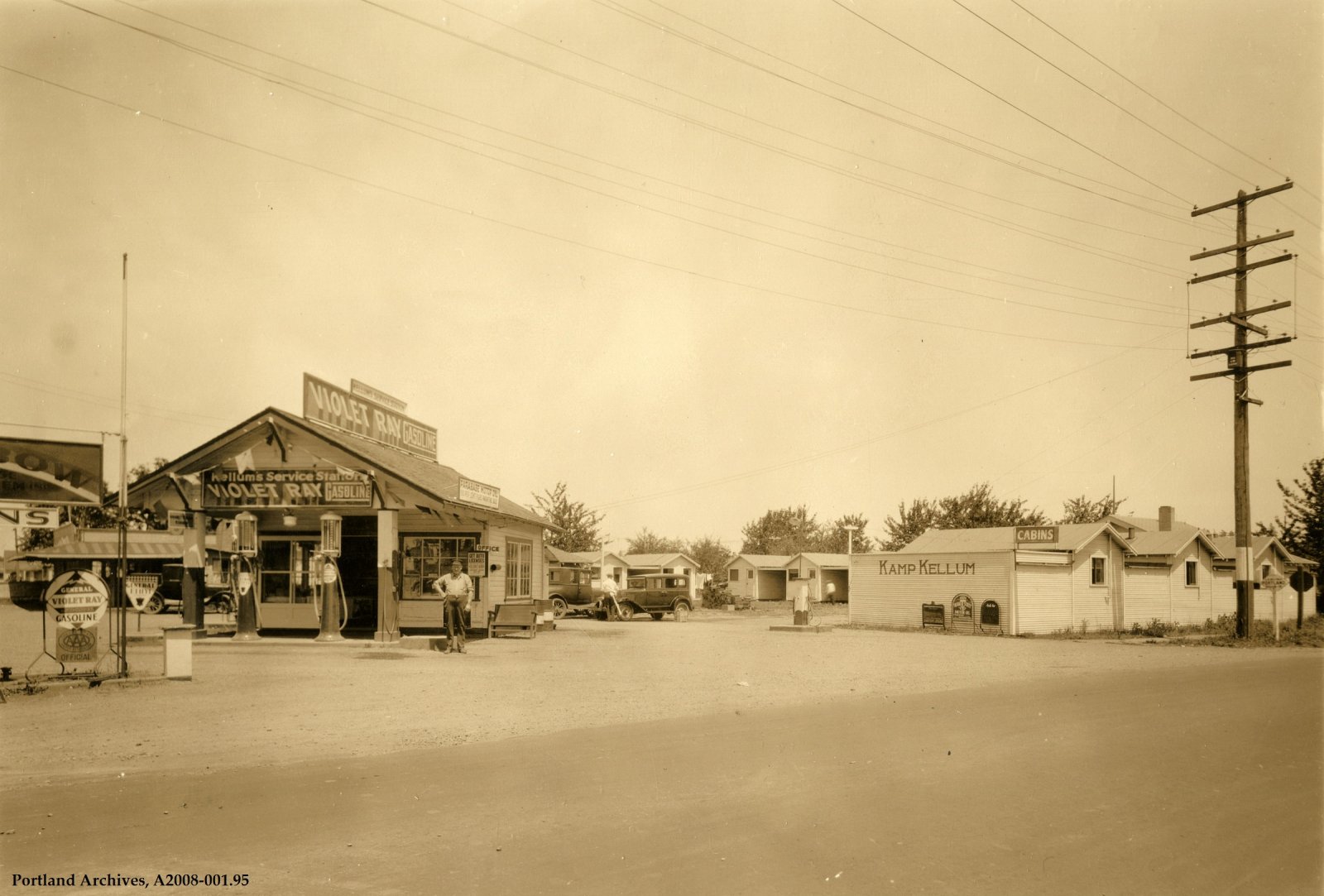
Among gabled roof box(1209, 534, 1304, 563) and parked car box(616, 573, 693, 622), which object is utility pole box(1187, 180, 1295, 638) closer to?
gabled roof box(1209, 534, 1304, 563)

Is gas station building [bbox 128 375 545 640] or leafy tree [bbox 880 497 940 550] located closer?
gas station building [bbox 128 375 545 640]

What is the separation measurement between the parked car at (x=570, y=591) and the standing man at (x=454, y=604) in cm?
1948

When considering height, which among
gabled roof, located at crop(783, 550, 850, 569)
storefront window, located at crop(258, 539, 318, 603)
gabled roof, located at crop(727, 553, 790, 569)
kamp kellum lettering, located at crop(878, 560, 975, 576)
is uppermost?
storefront window, located at crop(258, 539, 318, 603)

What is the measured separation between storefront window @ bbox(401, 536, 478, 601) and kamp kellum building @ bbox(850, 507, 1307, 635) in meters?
18.2

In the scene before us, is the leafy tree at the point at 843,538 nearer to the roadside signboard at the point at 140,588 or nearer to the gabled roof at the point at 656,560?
the gabled roof at the point at 656,560

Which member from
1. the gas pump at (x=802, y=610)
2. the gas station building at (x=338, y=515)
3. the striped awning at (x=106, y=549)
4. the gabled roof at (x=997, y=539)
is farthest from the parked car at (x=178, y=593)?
the gabled roof at (x=997, y=539)

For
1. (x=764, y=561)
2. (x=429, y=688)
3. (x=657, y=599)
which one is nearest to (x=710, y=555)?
(x=764, y=561)

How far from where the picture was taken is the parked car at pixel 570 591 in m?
40.1

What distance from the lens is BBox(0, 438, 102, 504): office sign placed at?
43.9 feet

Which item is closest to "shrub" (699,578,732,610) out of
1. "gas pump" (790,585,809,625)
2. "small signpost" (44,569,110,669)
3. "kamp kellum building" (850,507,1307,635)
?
"kamp kellum building" (850,507,1307,635)

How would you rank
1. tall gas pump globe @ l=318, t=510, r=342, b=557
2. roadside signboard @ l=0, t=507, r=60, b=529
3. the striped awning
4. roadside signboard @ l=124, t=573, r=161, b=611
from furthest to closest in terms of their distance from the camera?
the striped awning < tall gas pump globe @ l=318, t=510, r=342, b=557 < roadside signboard @ l=124, t=573, r=161, b=611 < roadside signboard @ l=0, t=507, r=60, b=529

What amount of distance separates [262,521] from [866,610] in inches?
913

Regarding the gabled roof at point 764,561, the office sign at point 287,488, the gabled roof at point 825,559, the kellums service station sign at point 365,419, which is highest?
the kellums service station sign at point 365,419

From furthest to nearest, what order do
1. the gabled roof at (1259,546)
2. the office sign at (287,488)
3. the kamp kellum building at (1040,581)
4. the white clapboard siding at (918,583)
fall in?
the gabled roof at (1259,546), the white clapboard siding at (918,583), the kamp kellum building at (1040,581), the office sign at (287,488)
